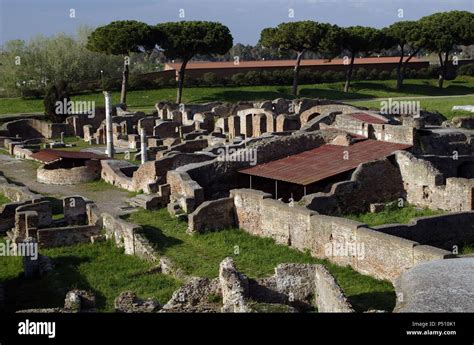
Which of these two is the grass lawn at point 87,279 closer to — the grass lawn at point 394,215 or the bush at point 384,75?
the grass lawn at point 394,215

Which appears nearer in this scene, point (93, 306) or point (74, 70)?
point (93, 306)

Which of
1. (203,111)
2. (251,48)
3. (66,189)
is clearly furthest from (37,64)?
(251,48)

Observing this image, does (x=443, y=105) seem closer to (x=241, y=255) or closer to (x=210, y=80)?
(x=210, y=80)

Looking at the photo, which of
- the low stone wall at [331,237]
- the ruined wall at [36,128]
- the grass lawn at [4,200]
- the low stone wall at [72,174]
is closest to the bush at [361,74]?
the ruined wall at [36,128]

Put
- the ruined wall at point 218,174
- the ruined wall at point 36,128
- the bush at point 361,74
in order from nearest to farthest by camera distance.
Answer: the ruined wall at point 218,174 → the ruined wall at point 36,128 → the bush at point 361,74

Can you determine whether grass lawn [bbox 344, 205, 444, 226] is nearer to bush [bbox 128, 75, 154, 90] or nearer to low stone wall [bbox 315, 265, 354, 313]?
low stone wall [bbox 315, 265, 354, 313]

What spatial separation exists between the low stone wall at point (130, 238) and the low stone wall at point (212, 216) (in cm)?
144

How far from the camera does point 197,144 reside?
107 feet

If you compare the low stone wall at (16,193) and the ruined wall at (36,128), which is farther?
the ruined wall at (36,128)

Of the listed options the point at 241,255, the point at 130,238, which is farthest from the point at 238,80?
the point at 241,255

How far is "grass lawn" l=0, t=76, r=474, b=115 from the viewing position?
185 ft

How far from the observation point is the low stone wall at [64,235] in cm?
1902

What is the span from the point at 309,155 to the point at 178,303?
13.4 meters

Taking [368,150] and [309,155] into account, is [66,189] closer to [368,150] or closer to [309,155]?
[309,155]
